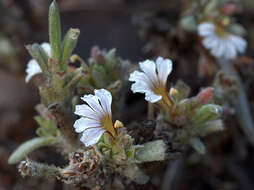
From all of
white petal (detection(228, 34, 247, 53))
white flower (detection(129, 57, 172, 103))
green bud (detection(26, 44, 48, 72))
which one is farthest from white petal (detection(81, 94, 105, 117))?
white petal (detection(228, 34, 247, 53))

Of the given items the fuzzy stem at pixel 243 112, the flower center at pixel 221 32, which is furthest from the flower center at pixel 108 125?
the flower center at pixel 221 32

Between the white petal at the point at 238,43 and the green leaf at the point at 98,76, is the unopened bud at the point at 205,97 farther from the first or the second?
the white petal at the point at 238,43

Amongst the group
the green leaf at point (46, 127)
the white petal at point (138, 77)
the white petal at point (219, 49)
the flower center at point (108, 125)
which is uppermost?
the white petal at point (219, 49)

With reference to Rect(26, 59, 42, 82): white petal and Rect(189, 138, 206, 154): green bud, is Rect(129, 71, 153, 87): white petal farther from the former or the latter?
Rect(26, 59, 42, 82): white petal

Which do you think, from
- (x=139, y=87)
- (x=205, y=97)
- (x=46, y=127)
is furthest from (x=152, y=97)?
(x=46, y=127)

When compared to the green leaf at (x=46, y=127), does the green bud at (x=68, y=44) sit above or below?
above

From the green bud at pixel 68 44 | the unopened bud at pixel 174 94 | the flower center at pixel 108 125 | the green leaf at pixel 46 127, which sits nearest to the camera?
the flower center at pixel 108 125
